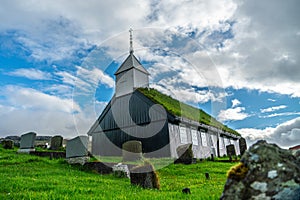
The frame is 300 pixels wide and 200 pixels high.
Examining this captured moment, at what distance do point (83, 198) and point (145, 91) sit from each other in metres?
22.6

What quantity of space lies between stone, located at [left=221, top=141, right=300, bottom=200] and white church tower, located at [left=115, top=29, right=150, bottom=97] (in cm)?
2619

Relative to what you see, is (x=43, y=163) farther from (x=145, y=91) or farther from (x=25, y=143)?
(x=145, y=91)

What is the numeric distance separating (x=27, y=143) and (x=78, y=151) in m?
8.45

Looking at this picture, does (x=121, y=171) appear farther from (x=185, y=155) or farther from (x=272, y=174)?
(x=272, y=174)

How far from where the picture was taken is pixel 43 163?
56.5 feet

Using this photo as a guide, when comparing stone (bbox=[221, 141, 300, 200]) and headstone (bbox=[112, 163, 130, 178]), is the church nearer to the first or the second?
headstone (bbox=[112, 163, 130, 178])

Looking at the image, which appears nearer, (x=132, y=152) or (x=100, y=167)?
(x=100, y=167)

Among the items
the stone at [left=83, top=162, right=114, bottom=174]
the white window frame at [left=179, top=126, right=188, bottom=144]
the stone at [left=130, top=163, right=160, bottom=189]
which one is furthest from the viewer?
the white window frame at [left=179, top=126, right=188, bottom=144]

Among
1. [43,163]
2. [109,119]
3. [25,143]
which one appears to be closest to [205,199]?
[43,163]

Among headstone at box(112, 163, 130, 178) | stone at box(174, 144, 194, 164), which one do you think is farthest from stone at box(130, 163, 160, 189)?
stone at box(174, 144, 194, 164)

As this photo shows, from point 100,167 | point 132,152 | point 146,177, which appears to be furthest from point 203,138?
point 146,177

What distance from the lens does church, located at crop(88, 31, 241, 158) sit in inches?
969

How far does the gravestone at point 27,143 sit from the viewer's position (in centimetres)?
2352

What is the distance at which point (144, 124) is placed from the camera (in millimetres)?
26312
